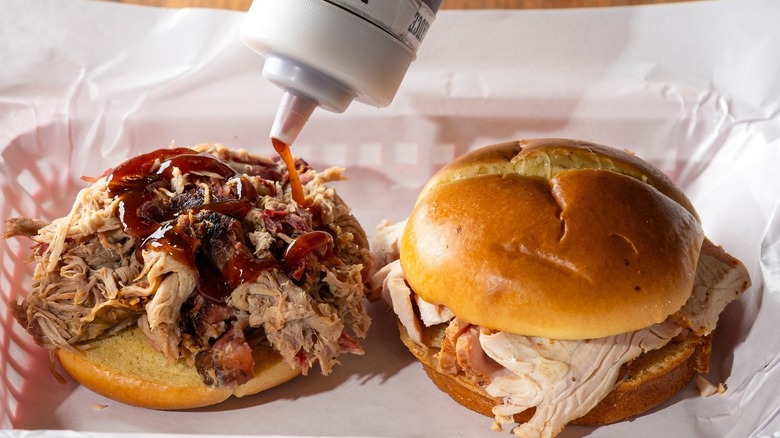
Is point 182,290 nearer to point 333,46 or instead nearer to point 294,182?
point 294,182

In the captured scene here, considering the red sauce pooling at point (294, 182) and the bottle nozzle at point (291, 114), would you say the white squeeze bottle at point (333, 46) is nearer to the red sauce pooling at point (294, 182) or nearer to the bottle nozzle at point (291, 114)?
the bottle nozzle at point (291, 114)

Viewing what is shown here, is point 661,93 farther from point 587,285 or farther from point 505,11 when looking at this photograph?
point 587,285

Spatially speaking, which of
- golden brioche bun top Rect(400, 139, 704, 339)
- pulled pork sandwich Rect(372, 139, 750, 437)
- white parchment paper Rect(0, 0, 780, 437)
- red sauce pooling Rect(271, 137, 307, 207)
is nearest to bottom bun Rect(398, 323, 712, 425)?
pulled pork sandwich Rect(372, 139, 750, 437)

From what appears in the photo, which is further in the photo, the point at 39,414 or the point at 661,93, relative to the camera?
the point at 661,93

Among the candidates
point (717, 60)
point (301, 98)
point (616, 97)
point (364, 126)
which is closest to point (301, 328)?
point (301, 98)

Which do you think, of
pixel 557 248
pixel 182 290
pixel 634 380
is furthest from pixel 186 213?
pixel 634 380

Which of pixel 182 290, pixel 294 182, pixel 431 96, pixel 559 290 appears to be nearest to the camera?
pixel 559 290
